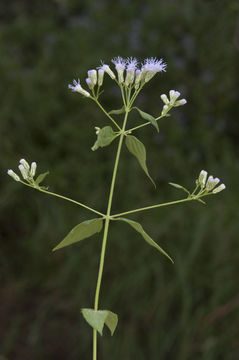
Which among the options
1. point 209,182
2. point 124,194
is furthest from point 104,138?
point 124,194

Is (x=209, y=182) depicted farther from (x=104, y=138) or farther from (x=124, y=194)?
(x=124, y=194)

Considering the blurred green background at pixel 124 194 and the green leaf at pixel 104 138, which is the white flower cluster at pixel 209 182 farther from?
the blurred green background at pixel 124 194

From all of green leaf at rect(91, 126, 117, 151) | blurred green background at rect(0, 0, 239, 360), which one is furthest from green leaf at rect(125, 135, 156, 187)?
blurred green background at rect(0, 0, 239, 360)

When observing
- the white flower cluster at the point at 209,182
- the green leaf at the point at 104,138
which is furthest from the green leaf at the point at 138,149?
the white flower cluster at the point at 209,182

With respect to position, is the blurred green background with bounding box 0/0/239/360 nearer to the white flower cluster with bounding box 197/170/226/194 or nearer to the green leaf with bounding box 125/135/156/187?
the white flower cluster with bounding box 197/170/226/194

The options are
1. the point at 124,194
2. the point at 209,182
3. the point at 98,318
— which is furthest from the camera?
the point at 124,194

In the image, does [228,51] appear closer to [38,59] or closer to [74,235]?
[38,59]
